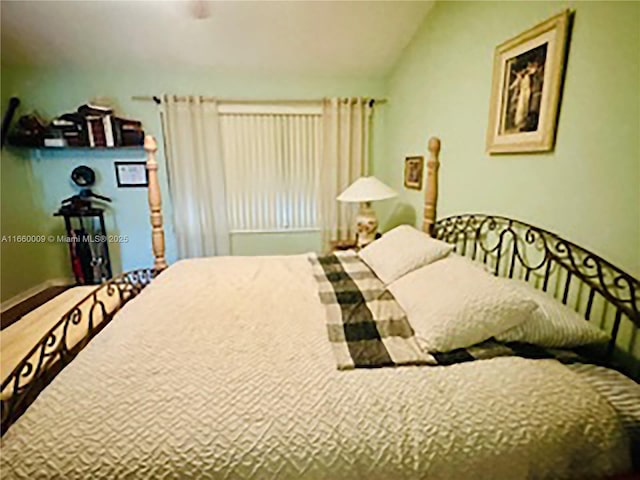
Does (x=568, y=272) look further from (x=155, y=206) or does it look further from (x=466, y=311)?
(x=155, y=206)

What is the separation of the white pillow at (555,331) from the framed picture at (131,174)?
3.52 meters

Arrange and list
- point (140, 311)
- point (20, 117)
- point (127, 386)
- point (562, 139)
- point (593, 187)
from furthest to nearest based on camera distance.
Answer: point (20, 117) → point (140, 311) → point (562, 139) → point (593, 187) → point (127, 386)

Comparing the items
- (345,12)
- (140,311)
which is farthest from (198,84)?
(140,311)

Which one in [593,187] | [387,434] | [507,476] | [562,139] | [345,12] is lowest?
[507,476]

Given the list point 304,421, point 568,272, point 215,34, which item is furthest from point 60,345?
point 215,34

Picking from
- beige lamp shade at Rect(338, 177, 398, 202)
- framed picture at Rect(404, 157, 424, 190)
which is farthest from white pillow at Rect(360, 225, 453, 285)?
framed picture at Rect(404, 157, 424, 190)

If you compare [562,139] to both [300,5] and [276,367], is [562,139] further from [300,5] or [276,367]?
[300,5]

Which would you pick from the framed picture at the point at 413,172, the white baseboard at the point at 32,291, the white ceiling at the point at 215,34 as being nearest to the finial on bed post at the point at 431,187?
the framed picture at the point at 413,172

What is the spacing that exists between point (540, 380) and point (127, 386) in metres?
1.22

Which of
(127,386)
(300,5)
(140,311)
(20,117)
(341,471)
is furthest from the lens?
(20,117)

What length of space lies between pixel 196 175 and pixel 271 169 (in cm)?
76

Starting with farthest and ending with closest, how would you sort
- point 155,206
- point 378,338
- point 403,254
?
1. point 155,206
2. point 403,254
3. point 378,338

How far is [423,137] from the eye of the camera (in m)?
2.85

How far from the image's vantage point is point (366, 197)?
2.96 meters
